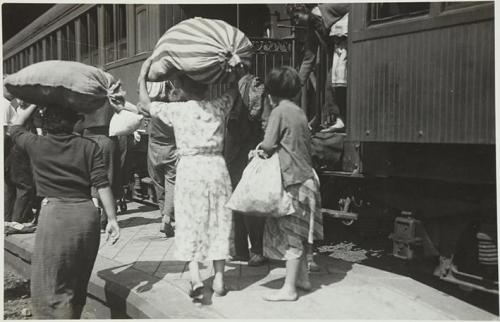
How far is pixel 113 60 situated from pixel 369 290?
20.7ft

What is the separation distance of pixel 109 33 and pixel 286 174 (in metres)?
6.12

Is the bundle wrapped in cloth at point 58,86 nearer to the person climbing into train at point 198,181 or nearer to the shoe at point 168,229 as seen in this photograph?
the person climbing into train at point 198,181

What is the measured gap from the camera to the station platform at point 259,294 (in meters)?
3.11

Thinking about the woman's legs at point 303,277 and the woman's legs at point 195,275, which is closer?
the woman's legs at point 195,275

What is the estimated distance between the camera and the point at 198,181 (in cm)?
326

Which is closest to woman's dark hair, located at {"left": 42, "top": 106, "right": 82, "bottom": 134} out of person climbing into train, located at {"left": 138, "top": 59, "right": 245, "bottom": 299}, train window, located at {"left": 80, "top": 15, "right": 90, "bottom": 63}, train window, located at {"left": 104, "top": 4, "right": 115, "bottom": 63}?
person climbing into train, located at {"left": 138, "top": 59, "right": 245, "bottom": 299}

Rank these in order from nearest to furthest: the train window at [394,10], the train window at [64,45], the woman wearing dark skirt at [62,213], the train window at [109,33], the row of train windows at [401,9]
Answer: the woman wearing dark skirt at [62,213] < the row of train windows at [401,9] < the train window at [394,10] < the train window at [109,33] < the train window at [64,45]

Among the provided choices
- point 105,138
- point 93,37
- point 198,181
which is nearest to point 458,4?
point 198,181

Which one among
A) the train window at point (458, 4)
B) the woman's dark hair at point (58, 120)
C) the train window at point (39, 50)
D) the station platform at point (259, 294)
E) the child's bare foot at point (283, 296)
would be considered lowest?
the station platform at point (259, 294)

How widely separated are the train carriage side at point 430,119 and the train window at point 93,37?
18.8 feet

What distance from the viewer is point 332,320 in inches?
116

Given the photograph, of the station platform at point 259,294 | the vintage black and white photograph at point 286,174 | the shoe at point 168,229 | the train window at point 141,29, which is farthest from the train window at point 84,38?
the station platform at point 259,294

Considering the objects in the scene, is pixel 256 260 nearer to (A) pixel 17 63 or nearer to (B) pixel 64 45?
(B) pixel 64 45

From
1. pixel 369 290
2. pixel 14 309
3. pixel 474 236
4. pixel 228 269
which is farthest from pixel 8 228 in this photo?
pixel 474 236
